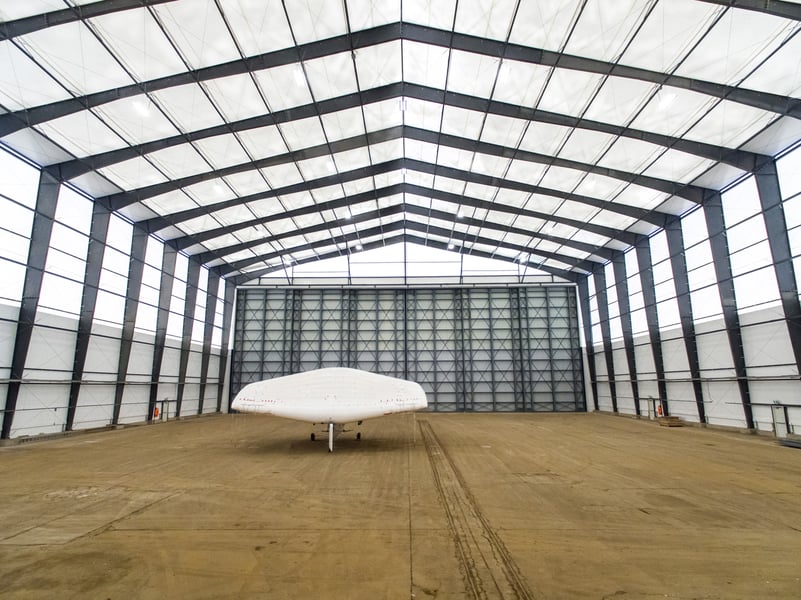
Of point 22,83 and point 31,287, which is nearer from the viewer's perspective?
point 22,83

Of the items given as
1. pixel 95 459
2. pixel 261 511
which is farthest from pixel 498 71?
pixel 95 459

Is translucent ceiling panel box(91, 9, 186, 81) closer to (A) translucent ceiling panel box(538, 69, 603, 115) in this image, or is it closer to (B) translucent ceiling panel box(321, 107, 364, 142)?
(B) translucent ceiling panel box(321, 107, 364, 142)

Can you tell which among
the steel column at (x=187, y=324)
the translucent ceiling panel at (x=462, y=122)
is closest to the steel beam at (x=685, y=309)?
the translucent ceiling panel at (x=462, y=122)

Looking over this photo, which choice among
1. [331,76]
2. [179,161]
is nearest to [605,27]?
[331,76]

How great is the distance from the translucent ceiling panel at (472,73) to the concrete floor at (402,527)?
15763 mm

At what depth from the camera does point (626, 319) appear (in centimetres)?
3092

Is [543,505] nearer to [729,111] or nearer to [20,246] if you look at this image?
[729,111]

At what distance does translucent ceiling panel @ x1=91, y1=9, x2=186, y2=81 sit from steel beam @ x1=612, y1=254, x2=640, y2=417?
3165 cm

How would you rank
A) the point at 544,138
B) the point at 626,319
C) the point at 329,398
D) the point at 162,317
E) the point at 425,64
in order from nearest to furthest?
the point at 329,398 → the point at 425,64 → the point at 544,138 → the point at 162,317 → the point at 626,319

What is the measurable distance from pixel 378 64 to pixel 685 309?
23.1 m

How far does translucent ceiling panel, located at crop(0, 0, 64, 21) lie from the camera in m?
12.1

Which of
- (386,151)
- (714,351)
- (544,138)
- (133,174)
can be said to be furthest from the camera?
(386,151)

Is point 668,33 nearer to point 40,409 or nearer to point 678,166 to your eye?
point 678,166

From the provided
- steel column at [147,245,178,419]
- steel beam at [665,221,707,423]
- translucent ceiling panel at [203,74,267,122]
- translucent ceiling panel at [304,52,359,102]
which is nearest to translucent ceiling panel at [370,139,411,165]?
translucent ceiling panel at [304,52,359,102]
